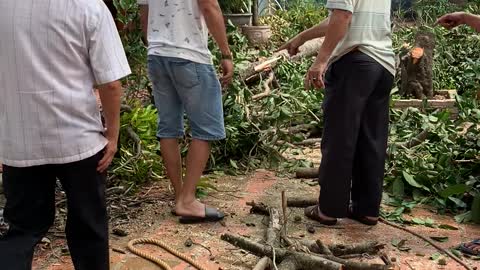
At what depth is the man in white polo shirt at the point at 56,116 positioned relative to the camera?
2270mm

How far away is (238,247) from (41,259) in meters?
1.03

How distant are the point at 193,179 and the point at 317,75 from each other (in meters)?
0.98

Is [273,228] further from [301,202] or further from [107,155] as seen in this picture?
[107,155]

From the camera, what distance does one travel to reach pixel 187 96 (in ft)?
12.1

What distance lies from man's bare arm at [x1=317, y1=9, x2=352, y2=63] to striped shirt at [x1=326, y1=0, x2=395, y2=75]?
9 centimetres

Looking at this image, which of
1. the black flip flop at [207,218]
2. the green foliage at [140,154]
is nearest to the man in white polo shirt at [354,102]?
the black flip flop at [207,218]

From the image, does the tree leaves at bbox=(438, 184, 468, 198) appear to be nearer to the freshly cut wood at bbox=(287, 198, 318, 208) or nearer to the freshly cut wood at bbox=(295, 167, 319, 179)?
the freshly cut wood at bbox=(287, 198, 318, 208)

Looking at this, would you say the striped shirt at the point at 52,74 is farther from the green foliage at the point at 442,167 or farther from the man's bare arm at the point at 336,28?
the green foliage at the point at 442,167

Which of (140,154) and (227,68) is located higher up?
(227,68)

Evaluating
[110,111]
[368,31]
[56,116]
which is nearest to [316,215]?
[368,31]

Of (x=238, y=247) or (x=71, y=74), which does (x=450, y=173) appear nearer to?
(x=238, y=247)

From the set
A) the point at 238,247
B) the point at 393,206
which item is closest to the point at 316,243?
the point at 238,247

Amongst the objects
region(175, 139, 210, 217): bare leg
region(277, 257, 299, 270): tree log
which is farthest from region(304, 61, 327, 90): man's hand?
region(277, 257, 299, 270): tree log

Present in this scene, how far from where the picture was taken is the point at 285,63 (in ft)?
24.6
